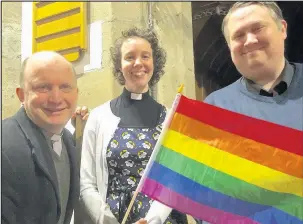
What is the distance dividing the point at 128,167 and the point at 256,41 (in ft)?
1.46

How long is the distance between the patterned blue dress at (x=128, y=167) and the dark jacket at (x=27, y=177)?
5.7 inches

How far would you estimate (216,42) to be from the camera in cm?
107

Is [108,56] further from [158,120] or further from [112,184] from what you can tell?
[112,184]

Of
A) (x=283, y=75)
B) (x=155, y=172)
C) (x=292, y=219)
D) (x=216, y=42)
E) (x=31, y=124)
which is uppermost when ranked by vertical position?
(x=216, y=42)

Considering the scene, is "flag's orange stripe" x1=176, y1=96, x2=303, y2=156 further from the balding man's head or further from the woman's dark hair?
the balding man's head

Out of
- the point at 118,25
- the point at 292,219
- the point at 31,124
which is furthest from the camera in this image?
the point at 118,25

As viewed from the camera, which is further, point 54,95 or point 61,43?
point 61,43

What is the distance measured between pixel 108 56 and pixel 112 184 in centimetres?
35

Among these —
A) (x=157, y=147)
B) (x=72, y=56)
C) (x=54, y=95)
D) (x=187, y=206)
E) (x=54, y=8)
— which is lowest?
(x=187, y=206)

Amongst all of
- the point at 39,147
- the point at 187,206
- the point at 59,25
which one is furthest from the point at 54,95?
the point at 187,206

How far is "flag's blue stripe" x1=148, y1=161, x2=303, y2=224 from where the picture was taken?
0.83m

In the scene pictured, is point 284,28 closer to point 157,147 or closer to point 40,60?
point 157,147

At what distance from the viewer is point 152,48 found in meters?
0.99

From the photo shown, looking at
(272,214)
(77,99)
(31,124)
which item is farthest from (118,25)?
(272,214)
